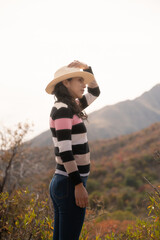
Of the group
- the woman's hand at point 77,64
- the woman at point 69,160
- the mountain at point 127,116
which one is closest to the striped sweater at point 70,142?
the woman at point 69,160

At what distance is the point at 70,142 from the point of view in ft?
5.16

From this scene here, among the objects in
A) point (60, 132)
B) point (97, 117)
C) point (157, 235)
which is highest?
point (60, 132)

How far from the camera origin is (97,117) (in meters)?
72.5

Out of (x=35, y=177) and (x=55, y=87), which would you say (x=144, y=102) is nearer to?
(x=35, y=177)

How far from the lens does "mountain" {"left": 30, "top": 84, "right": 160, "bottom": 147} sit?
65.2 m

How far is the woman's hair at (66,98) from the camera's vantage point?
1.75 m

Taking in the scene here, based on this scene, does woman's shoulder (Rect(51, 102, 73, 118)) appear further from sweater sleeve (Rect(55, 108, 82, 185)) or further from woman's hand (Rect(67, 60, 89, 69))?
woman's hand (Rect(67, 60, 89, 69))

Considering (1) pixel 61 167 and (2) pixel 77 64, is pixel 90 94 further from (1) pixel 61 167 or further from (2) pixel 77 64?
(1) pixel 61 167

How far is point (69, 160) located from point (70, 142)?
0.45ft

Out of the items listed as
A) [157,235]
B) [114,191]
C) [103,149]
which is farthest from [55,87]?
[103,149]

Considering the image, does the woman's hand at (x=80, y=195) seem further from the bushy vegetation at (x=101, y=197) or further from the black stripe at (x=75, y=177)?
the bushy vegetation at (x=101, y=197)

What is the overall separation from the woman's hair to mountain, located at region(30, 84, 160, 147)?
57.4 m

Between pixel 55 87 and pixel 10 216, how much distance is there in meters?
2.39

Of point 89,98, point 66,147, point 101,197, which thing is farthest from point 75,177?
point 101,197
